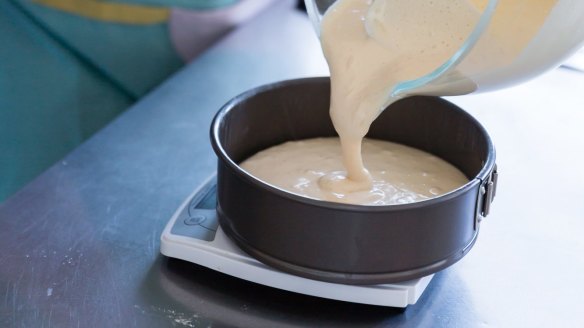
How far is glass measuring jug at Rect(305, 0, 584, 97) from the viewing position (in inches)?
34.9

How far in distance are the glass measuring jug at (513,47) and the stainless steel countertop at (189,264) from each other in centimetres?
28

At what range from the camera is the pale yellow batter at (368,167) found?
1087mm

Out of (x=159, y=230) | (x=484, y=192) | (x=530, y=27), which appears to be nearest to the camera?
(x=530, y=27)

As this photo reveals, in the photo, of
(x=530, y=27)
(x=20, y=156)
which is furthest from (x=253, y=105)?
(x=20, y=156)

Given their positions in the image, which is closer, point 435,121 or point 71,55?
point 435,121

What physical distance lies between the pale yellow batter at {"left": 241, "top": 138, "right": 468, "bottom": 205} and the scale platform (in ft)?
0.33

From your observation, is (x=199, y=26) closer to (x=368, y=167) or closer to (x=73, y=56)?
(x=73, y=56)

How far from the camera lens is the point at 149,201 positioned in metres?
1.23

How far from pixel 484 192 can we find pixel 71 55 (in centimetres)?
115

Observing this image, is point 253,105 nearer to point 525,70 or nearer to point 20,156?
point 525,70

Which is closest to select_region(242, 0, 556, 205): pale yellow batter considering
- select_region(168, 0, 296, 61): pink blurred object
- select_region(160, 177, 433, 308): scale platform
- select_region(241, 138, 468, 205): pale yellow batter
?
select_region(241, 138, 468, 205): pale yellow batter

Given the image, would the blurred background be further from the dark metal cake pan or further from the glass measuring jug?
the glass measuring jug

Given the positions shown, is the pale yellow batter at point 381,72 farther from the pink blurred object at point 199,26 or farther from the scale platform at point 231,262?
the pink blurred object at point 199,26

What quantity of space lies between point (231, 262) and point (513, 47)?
0.42 m
